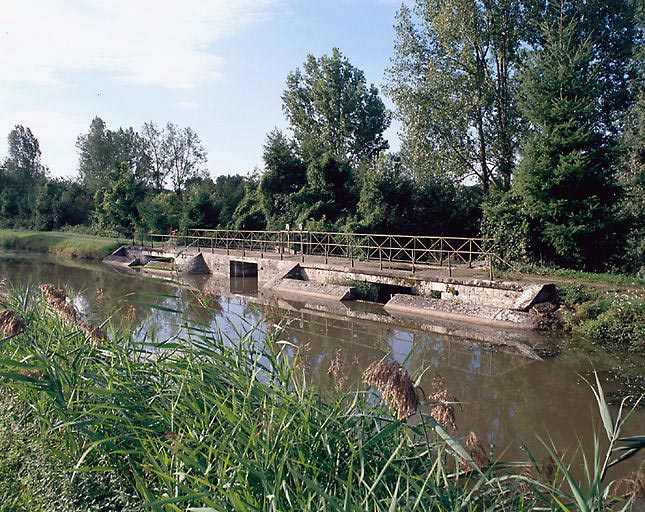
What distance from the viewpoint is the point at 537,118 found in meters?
14.6

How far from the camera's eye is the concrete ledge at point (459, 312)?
12086mm

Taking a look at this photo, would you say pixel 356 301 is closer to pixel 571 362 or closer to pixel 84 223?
pixel 571 362

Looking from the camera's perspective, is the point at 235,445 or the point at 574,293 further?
the point at 574,293

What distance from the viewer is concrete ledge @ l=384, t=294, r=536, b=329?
12.1 metres

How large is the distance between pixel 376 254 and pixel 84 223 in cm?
3075

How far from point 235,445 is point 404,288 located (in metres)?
13.5

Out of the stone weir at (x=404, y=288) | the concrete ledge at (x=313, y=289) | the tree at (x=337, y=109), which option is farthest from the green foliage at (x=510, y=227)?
the tree at (x=337, y=109)

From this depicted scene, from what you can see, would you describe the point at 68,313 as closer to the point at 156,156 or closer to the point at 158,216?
the point at 158,216

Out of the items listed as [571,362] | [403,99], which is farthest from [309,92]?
[571,362]

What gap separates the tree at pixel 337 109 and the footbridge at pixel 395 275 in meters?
11.1

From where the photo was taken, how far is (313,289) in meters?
17.2

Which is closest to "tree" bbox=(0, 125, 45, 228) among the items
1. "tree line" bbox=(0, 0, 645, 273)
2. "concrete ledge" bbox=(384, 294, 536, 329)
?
"tree line" bbox=(0, 0, 645, 273)

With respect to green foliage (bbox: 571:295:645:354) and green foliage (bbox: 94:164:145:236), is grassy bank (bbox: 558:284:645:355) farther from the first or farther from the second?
green foliage (bbox: 94:164:145:236)

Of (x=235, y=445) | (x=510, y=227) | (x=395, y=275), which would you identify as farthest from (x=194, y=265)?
(x=235, y=445)
